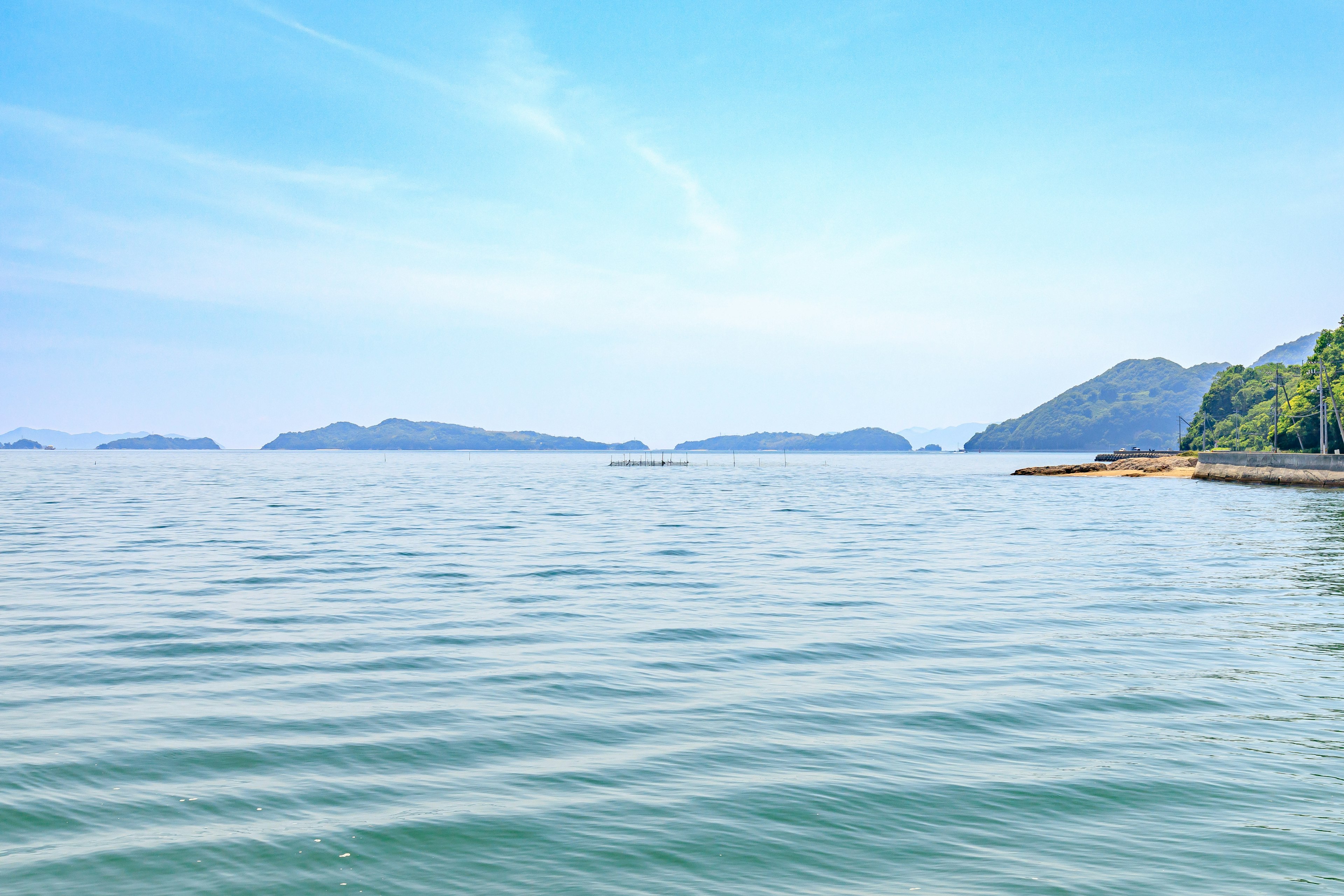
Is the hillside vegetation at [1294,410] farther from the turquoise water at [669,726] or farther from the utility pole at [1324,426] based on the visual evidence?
the turquoise water at [669,726]

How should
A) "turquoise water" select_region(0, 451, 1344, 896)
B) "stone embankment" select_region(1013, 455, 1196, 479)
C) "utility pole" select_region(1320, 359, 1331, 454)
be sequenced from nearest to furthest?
"turquoise water" select_region(0, 451, 1344, 896), "utility pole" select_region(1320, 359, 1331, 454), "stone embankment" select_region(1013, 455, 1196, 479)

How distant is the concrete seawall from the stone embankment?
697 centimetres

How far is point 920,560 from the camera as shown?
31.8 metres

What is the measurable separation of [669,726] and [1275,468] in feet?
342

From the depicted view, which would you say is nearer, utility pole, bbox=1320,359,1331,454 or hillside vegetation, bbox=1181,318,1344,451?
utility pole, bbox=1320,359,1331,454

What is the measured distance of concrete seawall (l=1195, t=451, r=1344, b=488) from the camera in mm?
85938

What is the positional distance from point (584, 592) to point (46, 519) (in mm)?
40194

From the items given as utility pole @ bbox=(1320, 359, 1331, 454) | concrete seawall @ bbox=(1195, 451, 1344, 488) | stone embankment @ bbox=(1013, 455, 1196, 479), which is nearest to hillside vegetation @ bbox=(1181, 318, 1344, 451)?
utility pole @ bbox=(1320, 359, 1331, 454)

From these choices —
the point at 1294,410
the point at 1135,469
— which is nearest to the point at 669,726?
the point at 1135,469

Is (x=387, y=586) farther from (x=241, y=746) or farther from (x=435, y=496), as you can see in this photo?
(x=435, y=496)

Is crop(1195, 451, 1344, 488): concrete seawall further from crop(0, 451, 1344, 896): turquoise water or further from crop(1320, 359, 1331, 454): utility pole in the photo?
crop(0, 451, 1344, 896): turquoise water

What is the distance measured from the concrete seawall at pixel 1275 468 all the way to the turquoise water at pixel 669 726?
224 feet

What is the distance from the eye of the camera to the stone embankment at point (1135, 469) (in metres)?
125

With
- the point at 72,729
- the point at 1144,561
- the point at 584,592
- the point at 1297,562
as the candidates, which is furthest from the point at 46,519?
the point at 1297,562
